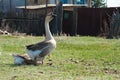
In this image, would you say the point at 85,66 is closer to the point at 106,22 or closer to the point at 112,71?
the point at 112,71

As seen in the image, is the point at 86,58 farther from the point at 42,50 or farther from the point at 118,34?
the point at 118,34

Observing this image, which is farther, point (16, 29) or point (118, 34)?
point (16, 29)

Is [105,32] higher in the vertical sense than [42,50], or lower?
lower

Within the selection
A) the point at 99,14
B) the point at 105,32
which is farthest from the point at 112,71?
the point at 99,14

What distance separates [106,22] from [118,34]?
12.2 feet

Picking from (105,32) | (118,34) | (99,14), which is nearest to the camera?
(118,34)

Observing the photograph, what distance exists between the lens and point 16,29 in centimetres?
3153

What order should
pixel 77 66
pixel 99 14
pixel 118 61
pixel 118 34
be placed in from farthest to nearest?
1. pixel 99 14
2. pixel 118 34
3. pixel 118 61
4. pixel 77 66

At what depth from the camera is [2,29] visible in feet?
101

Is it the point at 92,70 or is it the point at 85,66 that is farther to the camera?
the point at 85,66

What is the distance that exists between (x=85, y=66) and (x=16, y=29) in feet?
64.7

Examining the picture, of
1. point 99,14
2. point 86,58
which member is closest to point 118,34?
point 99,14

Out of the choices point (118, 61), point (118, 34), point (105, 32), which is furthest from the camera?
point (105, 32)

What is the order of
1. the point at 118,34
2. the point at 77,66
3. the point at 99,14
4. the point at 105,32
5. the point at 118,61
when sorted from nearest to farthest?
the point at 77,66, the point at 118,61, the point at 118,34, the point at 105,32, the point at 99,14
